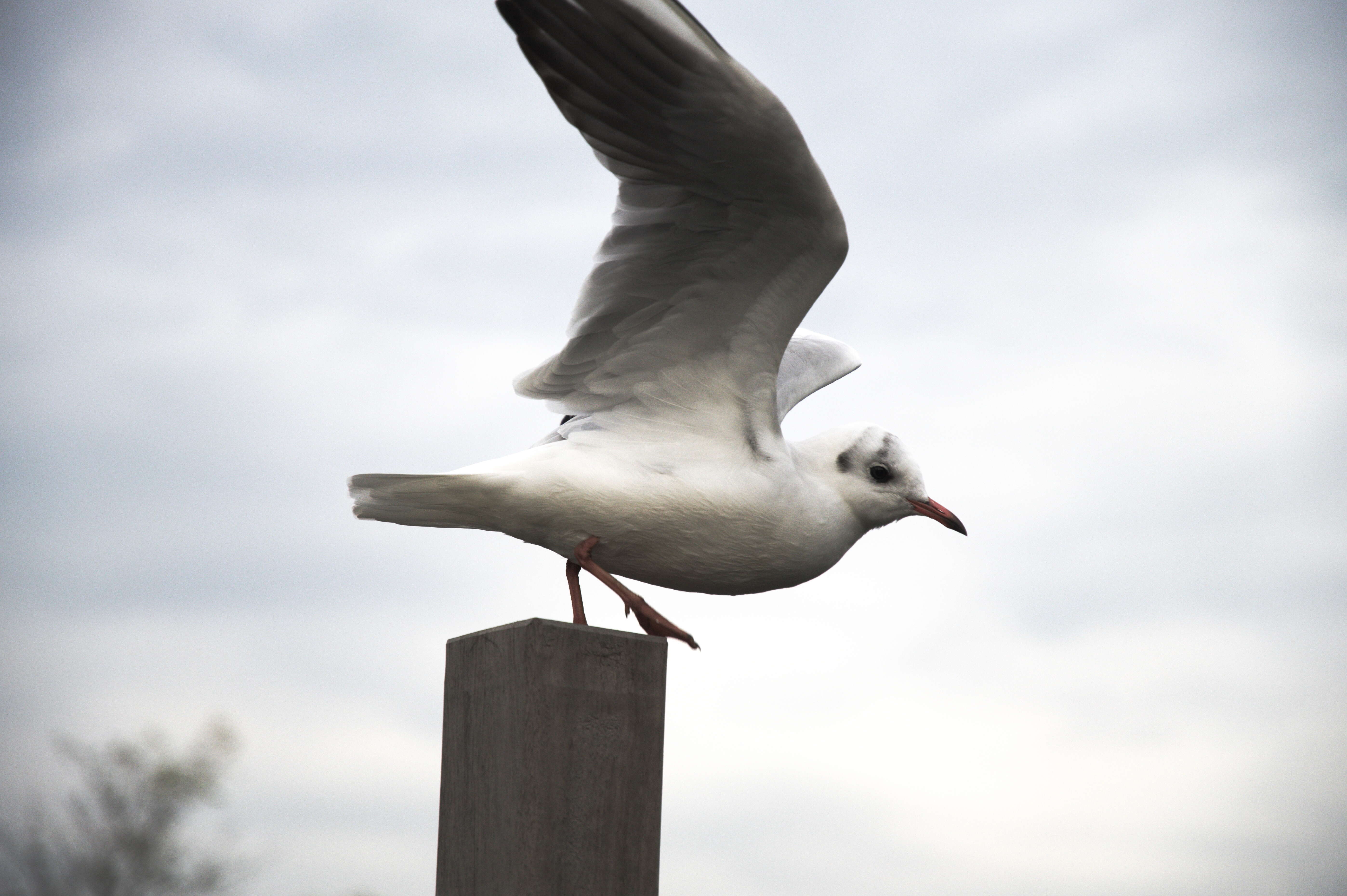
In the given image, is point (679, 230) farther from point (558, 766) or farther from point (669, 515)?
point (558, 766)

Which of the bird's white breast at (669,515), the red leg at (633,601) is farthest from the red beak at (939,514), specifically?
the red leg at (633,601)

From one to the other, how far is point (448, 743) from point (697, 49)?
225 cm

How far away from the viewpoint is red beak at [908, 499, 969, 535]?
5016 mm

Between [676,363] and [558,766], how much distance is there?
170cm

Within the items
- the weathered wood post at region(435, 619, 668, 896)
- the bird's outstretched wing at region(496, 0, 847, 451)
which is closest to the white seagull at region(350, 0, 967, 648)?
the bird's outstretched wing at region(496, 0, 847, 451)

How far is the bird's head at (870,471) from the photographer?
192 inches

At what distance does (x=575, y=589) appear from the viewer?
4.47m

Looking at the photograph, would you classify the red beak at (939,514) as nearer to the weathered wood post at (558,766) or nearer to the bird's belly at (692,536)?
the bird's belly at (692,536)

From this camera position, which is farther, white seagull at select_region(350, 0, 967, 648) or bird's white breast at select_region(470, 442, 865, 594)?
bird's white breast at select_region(470, 442, 865, 594)

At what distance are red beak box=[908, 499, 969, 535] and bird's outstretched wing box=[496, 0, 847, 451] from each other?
0.76m

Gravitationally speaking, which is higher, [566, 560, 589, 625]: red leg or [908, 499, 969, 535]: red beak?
[908, 499, 969, 535]: red beak

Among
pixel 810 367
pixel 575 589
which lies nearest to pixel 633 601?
pixel 575 589

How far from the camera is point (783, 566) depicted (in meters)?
4.53

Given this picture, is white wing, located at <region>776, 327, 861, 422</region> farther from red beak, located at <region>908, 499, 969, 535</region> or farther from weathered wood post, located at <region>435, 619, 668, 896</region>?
weathered wood post, located at <region>435, 619, 668, 896</region>
